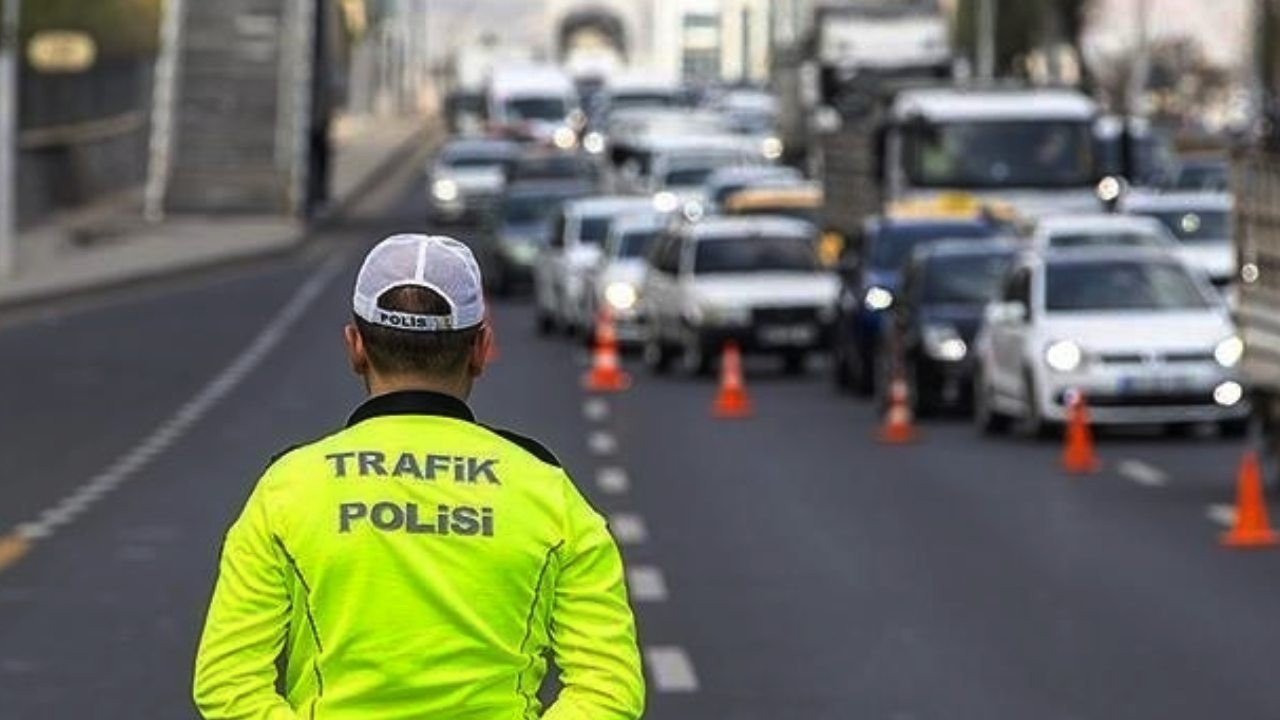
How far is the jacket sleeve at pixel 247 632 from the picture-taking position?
5.82 meters

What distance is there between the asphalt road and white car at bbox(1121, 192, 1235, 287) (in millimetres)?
4864

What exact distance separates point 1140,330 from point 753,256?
11.8 meters

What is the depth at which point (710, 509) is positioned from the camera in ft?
79.1

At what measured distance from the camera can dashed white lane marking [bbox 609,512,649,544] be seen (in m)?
22.1

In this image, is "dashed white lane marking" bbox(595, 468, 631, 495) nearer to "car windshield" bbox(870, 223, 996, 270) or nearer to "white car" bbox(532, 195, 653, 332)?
"car windshield" bbox(870, 223, 996, 270)

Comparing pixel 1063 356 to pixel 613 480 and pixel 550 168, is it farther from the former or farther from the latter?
pixel 550 168

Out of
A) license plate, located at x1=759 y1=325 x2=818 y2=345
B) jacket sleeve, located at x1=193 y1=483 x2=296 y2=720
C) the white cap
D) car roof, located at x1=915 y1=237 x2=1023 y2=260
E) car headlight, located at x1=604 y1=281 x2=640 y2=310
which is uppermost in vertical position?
the white cap

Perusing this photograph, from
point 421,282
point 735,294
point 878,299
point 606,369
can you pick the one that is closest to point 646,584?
point 421,282

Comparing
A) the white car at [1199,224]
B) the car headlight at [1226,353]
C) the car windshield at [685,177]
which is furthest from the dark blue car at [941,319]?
the car windshield at [685,177]

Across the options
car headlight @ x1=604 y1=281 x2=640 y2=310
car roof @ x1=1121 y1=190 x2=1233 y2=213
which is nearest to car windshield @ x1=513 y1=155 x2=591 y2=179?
car roof @ x1=1121 y1=190 x2=1233 y2=213

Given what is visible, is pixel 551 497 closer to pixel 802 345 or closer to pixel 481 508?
pixel 481 508

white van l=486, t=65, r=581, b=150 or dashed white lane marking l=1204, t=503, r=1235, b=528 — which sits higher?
dashed white lane marking l=1204, t=503, r=1235, b=528

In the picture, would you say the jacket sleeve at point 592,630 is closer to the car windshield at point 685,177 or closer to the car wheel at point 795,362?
the car wheel at point 795,362

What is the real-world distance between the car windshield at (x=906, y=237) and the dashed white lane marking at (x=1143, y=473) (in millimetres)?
10644
